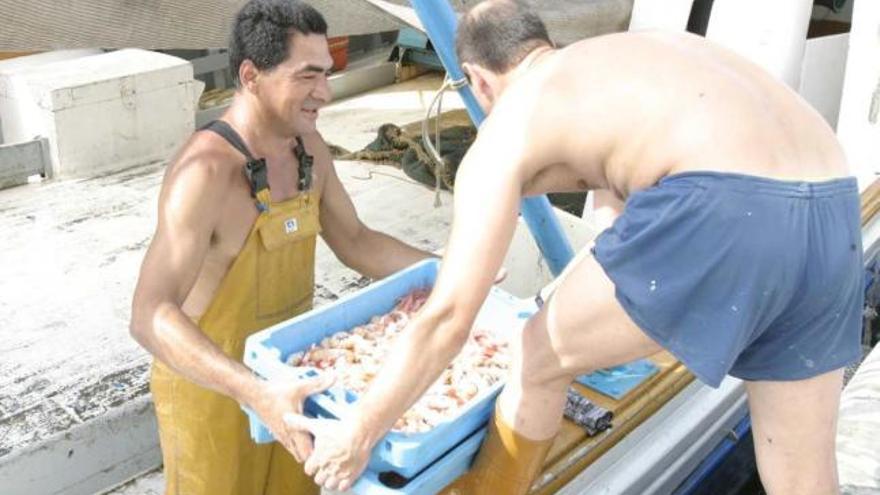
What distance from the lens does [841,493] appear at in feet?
8.29

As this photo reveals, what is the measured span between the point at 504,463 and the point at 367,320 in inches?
25.4

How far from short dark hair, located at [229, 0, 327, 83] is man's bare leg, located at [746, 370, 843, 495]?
61.1 inches

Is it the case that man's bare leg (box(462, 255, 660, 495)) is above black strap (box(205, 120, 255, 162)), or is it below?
below

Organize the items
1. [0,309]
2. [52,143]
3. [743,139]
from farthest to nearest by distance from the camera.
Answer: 1. [52,143]
2. [0,309]
3. [743,139]

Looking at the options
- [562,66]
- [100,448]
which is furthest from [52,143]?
[562,66]

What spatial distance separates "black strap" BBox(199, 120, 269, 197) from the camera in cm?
247

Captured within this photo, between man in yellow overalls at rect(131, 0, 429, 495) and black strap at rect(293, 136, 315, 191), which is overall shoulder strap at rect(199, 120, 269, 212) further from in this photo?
black strap at rect(293, 136, 315, 191)

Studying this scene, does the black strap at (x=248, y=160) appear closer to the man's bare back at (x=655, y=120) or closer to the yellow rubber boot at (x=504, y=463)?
the man's bare back at (x=655, y=120)

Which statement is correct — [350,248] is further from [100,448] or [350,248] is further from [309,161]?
[100,448]

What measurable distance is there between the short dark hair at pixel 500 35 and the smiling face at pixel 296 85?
0.46m

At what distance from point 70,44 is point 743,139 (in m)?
1.82

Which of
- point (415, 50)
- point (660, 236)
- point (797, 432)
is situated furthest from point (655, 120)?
point (415, 50)

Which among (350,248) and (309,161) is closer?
(309,161)

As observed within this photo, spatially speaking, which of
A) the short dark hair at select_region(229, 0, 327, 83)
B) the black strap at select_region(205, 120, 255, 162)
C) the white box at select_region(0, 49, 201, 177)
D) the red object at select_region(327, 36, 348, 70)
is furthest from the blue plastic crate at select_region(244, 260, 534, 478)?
the red object at select_region(327, 36, 348, 70)
